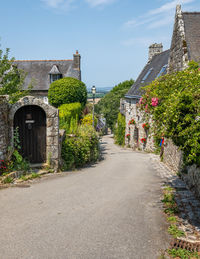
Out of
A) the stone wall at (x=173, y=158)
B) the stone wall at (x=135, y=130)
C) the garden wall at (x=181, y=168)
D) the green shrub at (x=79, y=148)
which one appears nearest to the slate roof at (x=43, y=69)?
the stone wall at (x=135, y=130)

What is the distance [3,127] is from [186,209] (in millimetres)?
6571

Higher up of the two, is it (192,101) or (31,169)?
(192,101)

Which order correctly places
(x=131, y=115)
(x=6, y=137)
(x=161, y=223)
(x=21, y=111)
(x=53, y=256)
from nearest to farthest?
(x=53, y=256) → (x=161, y=223) → (x=6, y=137) → (x=21, y=111) → (x=131, y=115)

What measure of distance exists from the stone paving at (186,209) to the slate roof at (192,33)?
482cm

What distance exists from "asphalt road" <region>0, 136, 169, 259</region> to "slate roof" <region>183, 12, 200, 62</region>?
545cm

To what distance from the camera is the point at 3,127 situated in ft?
29.9

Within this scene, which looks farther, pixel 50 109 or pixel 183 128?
pixel 50 109

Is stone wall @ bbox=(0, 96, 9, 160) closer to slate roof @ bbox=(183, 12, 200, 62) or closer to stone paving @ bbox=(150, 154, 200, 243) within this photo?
stone paving @ bbox=(150, 154, 200, 243)

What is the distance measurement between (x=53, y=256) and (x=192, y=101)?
12.7 ft

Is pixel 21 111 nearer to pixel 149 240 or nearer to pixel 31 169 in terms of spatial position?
pixel 31 169

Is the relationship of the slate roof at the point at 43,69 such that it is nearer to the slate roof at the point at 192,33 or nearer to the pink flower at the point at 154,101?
the slate roof at the point at 192,33

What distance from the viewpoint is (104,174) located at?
1059 centimetres

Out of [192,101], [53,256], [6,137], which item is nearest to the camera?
[53,256]

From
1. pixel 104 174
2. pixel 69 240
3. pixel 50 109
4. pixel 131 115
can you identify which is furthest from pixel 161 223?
pixel 131 115
